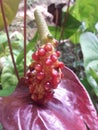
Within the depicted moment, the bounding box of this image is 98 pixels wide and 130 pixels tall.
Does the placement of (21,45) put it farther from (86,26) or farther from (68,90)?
(68,90)

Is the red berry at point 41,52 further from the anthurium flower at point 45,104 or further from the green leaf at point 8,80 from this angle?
the green leaf at point 8,80

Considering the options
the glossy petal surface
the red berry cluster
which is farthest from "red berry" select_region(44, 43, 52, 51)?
the glossy petal surface

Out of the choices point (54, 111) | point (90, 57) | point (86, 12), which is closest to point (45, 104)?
point (54, 111)

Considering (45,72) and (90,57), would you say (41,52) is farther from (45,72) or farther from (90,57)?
(90,57)

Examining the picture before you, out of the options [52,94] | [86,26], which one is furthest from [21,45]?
[52,94]

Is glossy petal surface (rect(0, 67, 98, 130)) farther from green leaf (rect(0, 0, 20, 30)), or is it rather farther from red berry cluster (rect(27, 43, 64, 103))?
green leaf (rect(0, 0, 20, 30))

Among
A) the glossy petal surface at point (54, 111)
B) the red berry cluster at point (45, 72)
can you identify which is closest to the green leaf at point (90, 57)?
the glossy petal surface at point (54, 111)
